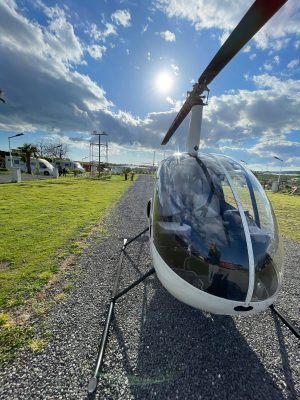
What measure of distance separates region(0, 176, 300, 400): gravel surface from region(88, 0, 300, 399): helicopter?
0.24 m

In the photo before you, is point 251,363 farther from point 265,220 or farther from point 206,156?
point 206,156

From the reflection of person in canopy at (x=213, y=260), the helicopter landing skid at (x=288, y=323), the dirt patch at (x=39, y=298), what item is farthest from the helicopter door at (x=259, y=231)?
the dirt patch at (x=39, y=298)

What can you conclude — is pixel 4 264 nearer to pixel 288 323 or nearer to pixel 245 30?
pixel 288 323

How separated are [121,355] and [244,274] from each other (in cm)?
183

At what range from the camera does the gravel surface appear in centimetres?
229

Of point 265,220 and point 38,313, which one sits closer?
point 265,220

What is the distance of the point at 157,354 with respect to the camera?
2725 mm

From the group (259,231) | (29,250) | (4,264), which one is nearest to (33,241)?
(29,250)

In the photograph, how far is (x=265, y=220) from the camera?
9.91 ft

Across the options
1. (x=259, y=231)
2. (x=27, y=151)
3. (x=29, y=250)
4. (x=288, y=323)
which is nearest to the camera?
(x=259, y=231)

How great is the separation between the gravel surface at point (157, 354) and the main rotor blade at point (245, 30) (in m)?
3.86

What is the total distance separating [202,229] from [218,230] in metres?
0.18

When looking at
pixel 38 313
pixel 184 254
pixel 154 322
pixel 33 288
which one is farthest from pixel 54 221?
pixel 184 254

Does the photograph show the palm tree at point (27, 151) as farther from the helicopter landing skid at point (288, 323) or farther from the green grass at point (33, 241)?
the helicopter landing skid at point (288, 323)
